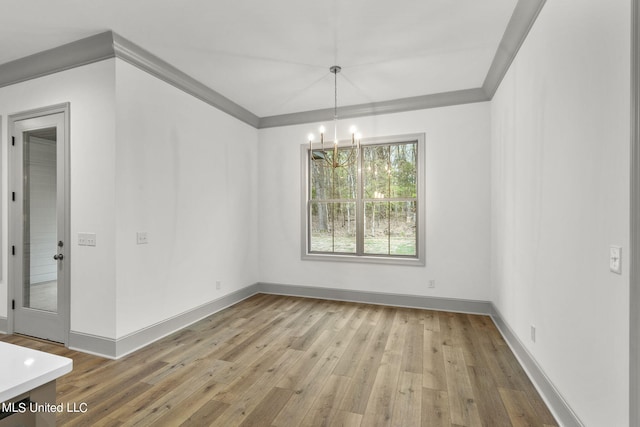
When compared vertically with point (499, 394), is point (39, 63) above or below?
above

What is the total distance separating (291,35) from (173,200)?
2.09 m

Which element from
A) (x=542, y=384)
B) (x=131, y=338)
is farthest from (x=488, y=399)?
(x=131, y=338)

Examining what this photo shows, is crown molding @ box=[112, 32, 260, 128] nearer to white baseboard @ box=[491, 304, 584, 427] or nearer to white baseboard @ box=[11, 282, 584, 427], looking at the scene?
white baseboard @ box=[11, 282, 584, 427]

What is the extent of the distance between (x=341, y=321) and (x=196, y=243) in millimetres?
1991

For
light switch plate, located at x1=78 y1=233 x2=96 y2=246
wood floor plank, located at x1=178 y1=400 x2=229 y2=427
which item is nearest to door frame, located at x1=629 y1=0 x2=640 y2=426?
wood floor plank, located at x1=178 y1=400 x2=229 y2=427

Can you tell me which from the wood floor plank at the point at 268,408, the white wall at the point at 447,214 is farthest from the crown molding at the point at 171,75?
the wood floor plank at the point at 268,408

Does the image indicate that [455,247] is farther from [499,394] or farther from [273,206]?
[273,206]

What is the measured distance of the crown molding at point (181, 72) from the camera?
2674mm

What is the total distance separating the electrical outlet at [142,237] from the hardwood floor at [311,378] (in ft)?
3.34

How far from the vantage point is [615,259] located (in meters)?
1.41

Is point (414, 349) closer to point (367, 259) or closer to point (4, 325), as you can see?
point (367, 259)

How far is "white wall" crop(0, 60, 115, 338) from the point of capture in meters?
2.84

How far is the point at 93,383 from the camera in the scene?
239cm

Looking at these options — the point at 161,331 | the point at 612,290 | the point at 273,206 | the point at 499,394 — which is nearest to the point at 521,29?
the point at 612,290
